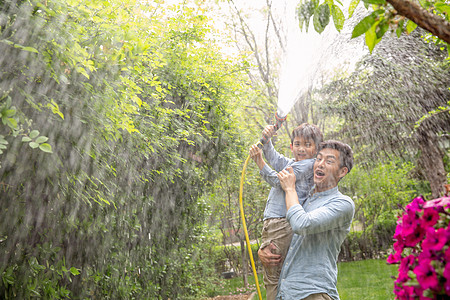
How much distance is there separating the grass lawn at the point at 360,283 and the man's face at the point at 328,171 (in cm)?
525

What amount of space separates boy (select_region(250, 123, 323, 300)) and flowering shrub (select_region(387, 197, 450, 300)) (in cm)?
126

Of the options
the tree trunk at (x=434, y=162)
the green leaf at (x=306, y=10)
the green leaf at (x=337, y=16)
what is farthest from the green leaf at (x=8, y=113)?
the tree trunk at (x=434, y=162)

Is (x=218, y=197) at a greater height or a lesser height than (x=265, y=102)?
lesser

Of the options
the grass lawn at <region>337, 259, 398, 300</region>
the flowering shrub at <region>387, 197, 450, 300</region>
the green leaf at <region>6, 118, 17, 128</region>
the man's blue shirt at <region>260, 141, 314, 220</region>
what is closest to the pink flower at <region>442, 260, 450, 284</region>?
the flowering shrub at <region>387, 197, 450, 300</region>

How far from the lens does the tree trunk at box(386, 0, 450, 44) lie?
910mm

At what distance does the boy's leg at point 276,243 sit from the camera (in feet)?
7.17

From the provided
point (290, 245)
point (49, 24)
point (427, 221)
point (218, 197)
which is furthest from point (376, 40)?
point (218, 197)

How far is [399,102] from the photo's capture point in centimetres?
698

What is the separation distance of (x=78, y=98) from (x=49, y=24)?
0.42 m

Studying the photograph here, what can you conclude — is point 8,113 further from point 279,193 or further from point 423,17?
point 279,193

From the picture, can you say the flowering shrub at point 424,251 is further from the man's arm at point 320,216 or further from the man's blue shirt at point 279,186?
the man's blue shirt at point 279,186

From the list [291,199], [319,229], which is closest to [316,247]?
[319,229]

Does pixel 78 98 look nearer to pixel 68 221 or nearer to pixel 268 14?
pixel 68 221

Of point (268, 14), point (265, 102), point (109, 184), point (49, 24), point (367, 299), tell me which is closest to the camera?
point (49, 24)
